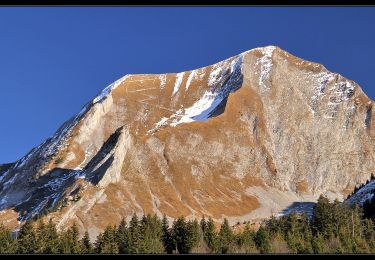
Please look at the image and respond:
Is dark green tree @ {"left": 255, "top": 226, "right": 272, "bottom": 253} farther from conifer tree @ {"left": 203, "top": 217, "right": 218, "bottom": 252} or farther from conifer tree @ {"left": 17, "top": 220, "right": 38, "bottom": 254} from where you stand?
conifer tree @ {"left": 17, "top": 220, "right": 38, "bottom": 254}

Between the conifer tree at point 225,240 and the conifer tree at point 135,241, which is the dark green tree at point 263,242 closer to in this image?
the conifer tree at point 225,240

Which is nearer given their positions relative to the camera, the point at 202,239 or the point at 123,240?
the point at 123,240

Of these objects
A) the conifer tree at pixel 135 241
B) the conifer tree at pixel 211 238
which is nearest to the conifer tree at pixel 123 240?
the conifer tree at pixel 135 241

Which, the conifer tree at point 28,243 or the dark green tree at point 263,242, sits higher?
the conifer tree at point 28,243

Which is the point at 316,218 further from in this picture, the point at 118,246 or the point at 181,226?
the point at 118,246

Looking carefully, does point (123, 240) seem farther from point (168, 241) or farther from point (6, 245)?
point (6, 245)

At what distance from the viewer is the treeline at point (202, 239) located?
373ft

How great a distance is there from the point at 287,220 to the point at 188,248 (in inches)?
1578

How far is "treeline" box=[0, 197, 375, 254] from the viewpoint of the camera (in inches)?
4478

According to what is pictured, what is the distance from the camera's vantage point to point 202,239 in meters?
131

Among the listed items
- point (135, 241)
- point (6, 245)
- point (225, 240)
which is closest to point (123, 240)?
point (135, 241)
